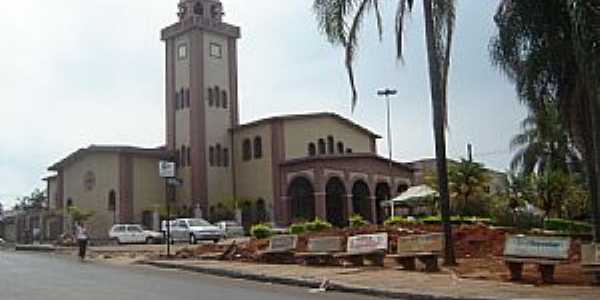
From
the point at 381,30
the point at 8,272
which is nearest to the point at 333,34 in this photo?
the point at 381,30

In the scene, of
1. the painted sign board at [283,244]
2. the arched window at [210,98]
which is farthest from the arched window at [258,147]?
the painted sign board at [283,244]

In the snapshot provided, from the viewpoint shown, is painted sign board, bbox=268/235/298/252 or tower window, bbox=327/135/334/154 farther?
tower window, bbox=327/135/334/154

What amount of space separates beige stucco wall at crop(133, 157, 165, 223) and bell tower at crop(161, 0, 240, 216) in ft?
5.34

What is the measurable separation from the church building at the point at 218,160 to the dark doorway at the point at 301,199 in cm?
8

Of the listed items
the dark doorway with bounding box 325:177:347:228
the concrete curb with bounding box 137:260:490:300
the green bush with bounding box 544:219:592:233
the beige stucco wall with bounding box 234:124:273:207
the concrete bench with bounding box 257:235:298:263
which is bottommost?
the concrete curb with bounding box 137:260:490:300

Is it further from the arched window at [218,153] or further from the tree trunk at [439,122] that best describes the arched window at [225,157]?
the tree trunk at [439,122]

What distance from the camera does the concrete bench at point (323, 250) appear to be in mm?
22969

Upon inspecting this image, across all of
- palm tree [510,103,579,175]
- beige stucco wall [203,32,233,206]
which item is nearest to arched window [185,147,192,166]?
beige stucco wall [203,32,233,206]

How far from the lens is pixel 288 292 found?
1686 cm

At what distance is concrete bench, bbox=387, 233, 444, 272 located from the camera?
65.3ft

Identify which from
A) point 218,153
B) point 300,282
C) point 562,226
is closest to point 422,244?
point 300,282

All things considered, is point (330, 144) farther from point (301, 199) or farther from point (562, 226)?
point (562, 226)

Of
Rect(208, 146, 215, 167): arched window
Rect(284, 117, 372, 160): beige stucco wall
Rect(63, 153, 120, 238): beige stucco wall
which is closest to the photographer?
Rect(63, 153, 120, 238): beige stucco wall

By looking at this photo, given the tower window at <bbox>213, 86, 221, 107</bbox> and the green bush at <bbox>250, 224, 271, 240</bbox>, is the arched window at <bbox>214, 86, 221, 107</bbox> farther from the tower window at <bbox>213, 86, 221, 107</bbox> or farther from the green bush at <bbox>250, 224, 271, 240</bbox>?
the green bush at <bbox>250, 224, 271, 240</bbox>
